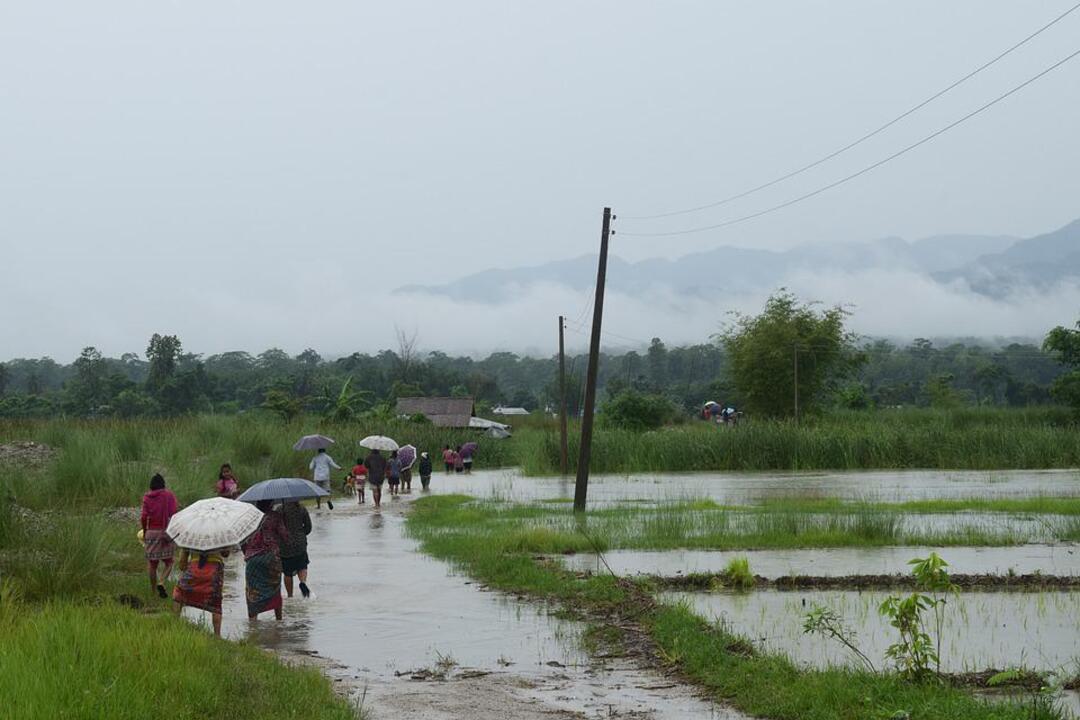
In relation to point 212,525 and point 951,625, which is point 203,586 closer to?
point 212,525

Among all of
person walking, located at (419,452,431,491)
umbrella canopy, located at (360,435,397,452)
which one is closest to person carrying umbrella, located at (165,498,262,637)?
umbrella canopy, located at (360,435,397,452)

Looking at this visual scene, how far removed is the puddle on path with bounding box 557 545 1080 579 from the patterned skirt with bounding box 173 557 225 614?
596 centimetres

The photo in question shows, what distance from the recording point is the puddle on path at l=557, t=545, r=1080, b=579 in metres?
17.1

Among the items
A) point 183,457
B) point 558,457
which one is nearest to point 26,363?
point 558,457

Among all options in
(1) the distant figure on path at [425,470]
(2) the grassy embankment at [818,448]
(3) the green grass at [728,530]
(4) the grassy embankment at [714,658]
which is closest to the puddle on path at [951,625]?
(4) the grassy embankment at [714,658]

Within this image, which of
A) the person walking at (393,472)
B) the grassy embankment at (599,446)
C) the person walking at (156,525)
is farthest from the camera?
the person walking at (393,472)

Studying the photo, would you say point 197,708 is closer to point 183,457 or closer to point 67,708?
point 67,708

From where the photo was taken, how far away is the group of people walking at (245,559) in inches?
505

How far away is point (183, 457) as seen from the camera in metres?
31.4

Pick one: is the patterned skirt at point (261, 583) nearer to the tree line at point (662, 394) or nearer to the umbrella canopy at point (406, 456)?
the umbrella canopy at point (406, 456)

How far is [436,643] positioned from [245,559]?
321cm

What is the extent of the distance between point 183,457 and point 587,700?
23591 millimetres

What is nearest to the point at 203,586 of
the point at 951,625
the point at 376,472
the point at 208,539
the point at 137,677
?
the point at 208,539

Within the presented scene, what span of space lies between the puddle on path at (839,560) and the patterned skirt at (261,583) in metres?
4.85
